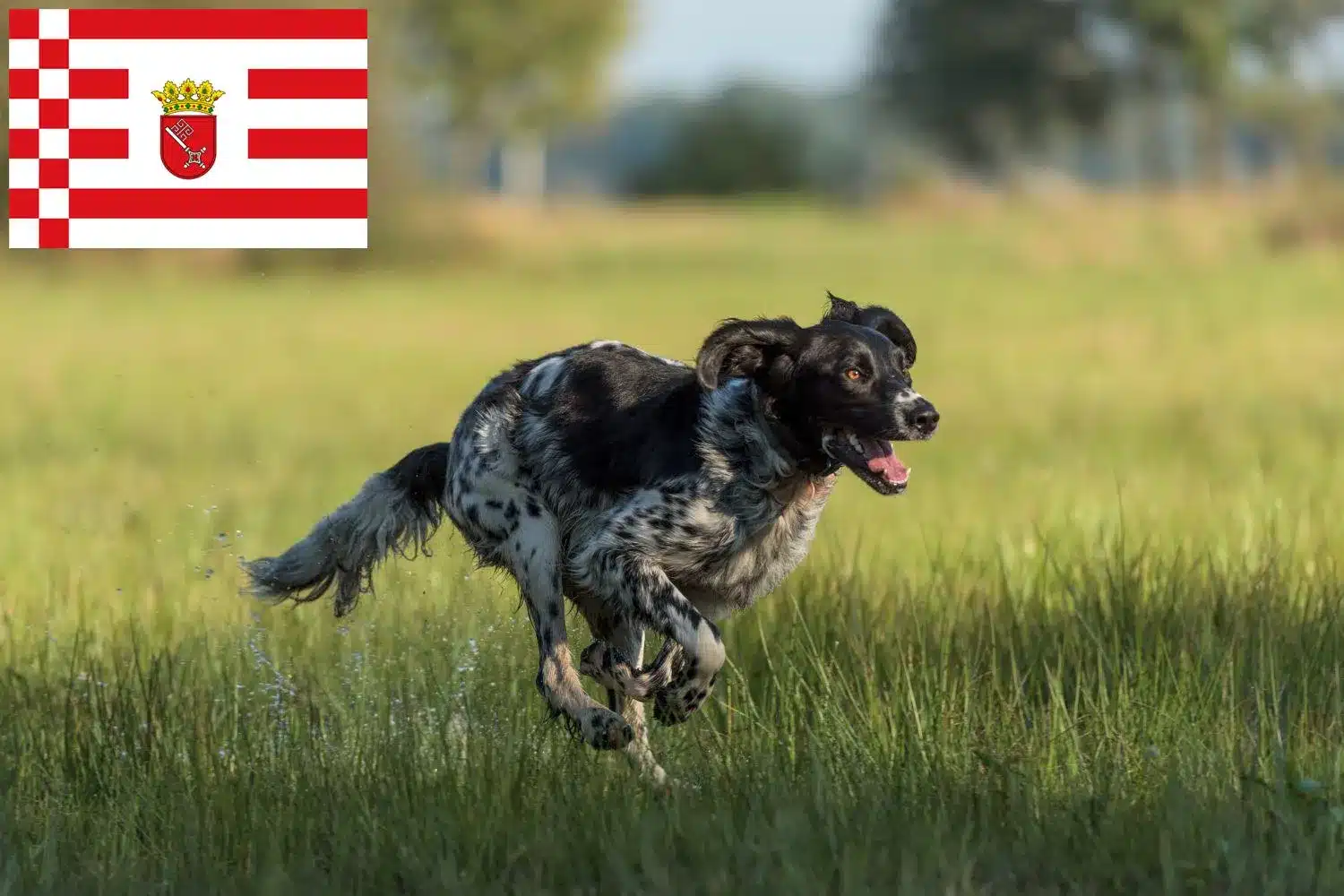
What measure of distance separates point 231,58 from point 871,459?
663 centimetres

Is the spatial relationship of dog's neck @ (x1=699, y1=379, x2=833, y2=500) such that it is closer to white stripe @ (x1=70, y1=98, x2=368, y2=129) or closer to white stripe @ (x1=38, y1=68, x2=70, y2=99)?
white stripe @ (x1=70, y1=98, x2=368, y2=129)

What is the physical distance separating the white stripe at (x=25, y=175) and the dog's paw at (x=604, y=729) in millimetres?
6693

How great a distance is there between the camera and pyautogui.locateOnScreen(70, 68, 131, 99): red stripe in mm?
11430

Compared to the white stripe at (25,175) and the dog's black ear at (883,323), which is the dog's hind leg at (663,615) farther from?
the white stripe at (25,175)

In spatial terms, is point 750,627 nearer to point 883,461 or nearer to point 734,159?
point 883,461

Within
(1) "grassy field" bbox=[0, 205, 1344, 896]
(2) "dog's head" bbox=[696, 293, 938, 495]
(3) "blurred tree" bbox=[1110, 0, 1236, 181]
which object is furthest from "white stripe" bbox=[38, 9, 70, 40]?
(3) "blurred tree" bbox=[1110, 0, 1236, 181]

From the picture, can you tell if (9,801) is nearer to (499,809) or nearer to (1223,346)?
(499,809)

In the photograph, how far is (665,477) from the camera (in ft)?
19.5

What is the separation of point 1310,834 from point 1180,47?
2463 inches

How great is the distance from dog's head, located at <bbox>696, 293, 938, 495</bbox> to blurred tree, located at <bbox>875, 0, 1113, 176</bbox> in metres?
60.5

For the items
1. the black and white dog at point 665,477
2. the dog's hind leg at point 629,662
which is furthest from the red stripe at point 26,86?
the dog's hind leg at point 629,662

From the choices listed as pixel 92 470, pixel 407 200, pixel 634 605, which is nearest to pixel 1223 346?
pixel 92 470

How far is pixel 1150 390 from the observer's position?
629 inches

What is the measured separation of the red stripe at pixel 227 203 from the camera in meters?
11.1
